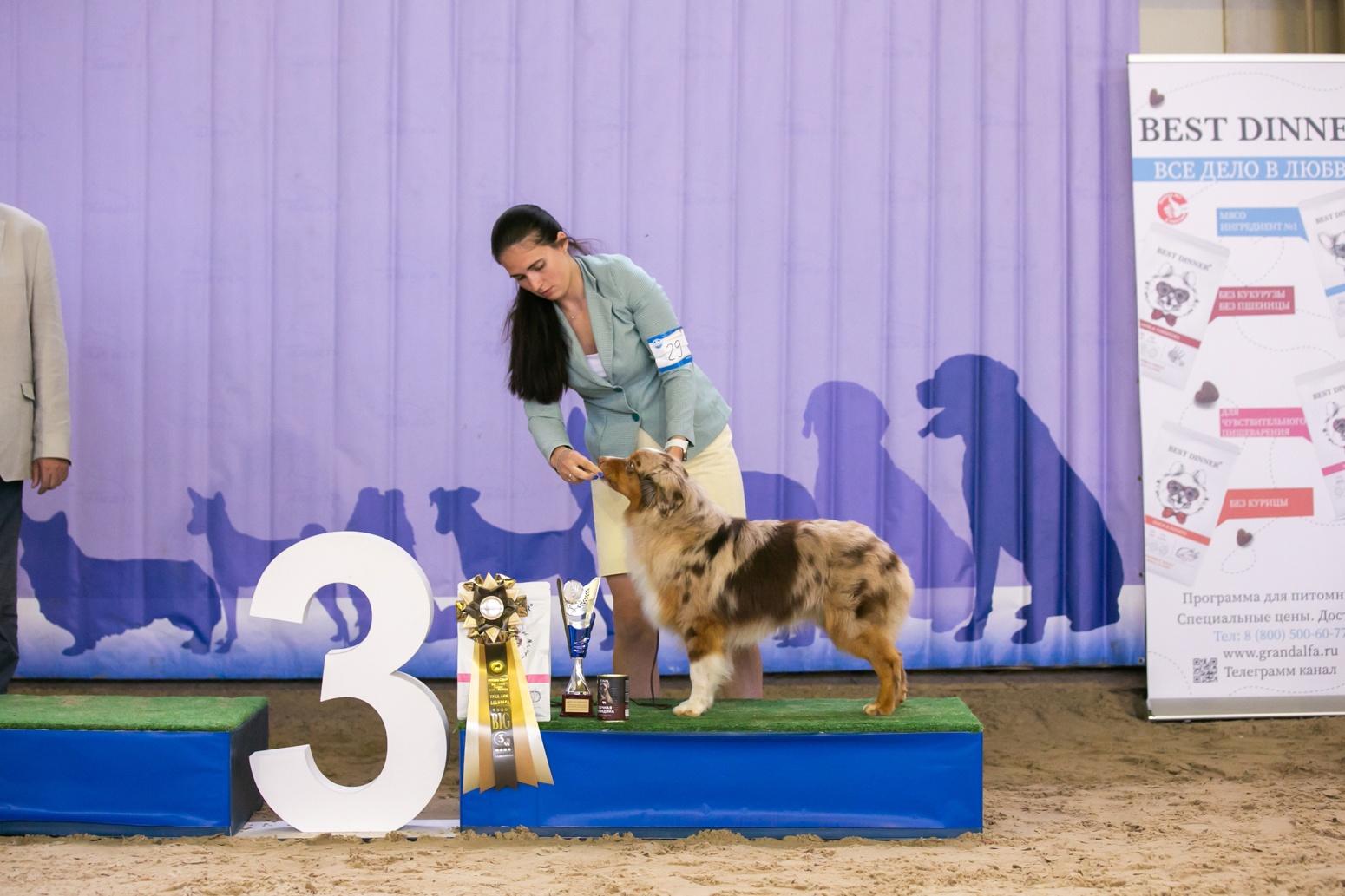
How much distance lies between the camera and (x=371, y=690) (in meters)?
3.21

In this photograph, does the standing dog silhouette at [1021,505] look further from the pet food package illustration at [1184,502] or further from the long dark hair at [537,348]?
the long dark hair at [537,348]

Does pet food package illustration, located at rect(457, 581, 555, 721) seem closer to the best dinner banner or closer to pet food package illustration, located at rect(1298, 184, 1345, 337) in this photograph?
the best dinner banner

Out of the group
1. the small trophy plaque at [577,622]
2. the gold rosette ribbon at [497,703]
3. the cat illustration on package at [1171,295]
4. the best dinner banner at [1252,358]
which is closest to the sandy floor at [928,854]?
the gold rosette ribbon at [497,703]

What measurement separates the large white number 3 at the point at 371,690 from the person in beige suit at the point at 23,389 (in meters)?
1.08

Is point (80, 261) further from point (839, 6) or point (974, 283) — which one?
point (974, 283)

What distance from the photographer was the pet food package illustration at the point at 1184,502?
15.6ft

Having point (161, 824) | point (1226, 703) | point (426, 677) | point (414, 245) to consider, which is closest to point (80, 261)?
point (414, 245)

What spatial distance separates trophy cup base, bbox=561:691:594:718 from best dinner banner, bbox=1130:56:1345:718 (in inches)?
102

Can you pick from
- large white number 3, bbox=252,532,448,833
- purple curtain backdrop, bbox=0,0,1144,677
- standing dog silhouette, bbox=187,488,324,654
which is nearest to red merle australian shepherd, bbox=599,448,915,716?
large white number 3, bbox=252,532,448,833

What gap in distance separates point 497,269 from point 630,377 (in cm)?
151

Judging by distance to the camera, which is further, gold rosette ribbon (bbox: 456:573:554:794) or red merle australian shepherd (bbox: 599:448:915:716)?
red merle australian shepherd (bbox: 599:448:915:716)

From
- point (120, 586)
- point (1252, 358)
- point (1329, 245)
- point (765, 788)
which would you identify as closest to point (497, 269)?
point (120, 586)

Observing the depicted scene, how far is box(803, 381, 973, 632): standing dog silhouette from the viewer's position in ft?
16.1

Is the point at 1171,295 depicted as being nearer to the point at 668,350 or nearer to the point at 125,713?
the point at 668,350
